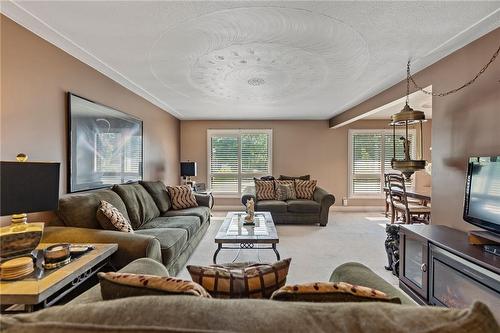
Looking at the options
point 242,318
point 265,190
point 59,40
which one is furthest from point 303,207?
point 242,318

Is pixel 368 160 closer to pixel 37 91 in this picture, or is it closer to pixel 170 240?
pixel 170 240

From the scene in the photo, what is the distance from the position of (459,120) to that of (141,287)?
9.96 ft

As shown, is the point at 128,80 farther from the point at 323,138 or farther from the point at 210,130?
the point at 323,138

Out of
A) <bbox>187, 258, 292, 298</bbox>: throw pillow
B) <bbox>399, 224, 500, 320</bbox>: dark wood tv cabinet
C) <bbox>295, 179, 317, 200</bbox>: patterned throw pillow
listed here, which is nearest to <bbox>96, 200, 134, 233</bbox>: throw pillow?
<bbox>187, 258, 292, 298</bbox>: throw pillow

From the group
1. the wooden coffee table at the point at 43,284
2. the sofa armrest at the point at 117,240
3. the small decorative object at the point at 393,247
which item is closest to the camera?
the wooden coffee table at the point at 43,284

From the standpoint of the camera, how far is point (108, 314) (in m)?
0.64

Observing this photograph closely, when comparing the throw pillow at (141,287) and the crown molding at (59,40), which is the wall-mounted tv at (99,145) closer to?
the crown molding at (59,40)

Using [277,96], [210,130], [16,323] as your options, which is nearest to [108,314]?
[16,323]

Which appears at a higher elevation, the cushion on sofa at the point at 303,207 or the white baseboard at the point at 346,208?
the cushion on sofa at the point at 303,207

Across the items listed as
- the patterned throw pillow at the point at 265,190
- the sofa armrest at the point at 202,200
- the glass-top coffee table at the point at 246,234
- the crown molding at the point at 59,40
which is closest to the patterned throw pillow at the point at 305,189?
the patterned throw pillow at the point at 265,190

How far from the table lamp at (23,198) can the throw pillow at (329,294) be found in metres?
1.56

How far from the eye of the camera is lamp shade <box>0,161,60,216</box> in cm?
144

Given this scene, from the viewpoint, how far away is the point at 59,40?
2412mm

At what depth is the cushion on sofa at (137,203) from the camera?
329 cm
